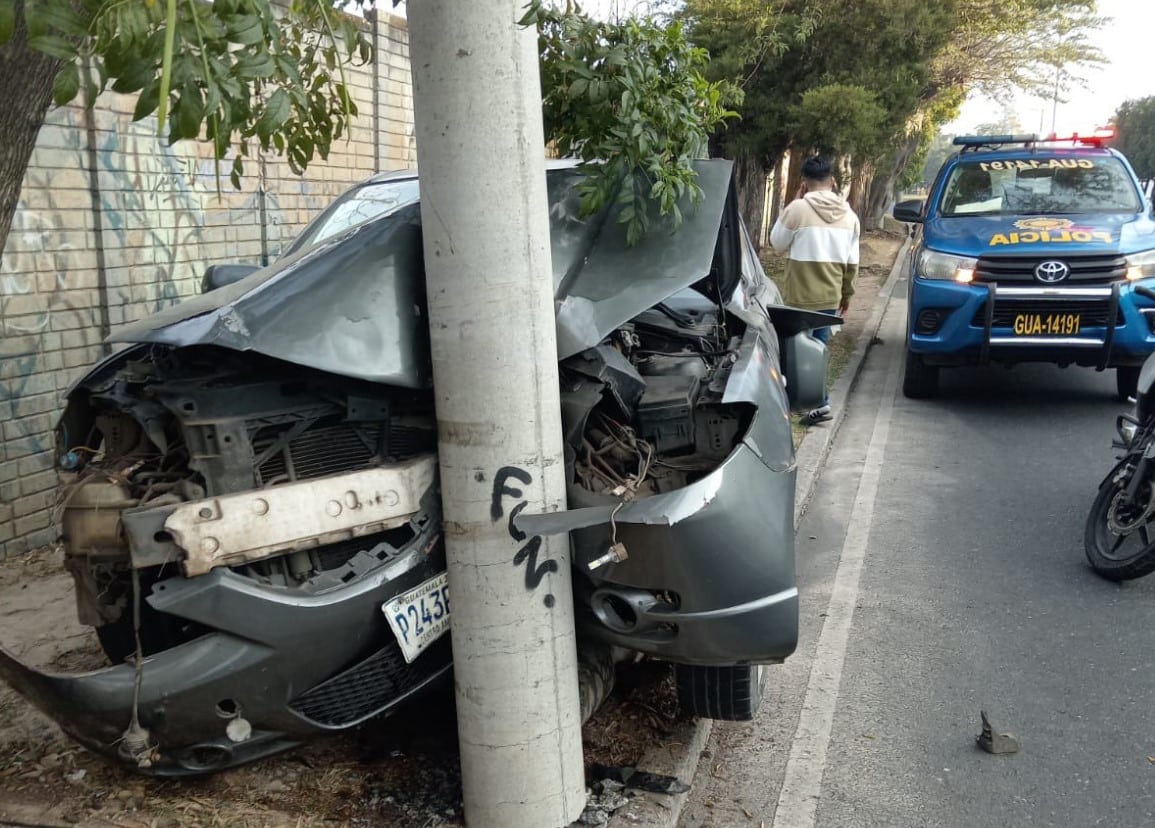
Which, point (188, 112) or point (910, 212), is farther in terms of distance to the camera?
point (910, 212)

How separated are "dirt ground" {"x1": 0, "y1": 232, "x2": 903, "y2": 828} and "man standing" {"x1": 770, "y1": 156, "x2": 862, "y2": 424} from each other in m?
4.92

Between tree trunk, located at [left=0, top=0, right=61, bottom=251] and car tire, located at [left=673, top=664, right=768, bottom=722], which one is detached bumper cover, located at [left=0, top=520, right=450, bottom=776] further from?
tree trunk, located at [left=0, top=0, right=61, bottom=251]

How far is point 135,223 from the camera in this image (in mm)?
5785

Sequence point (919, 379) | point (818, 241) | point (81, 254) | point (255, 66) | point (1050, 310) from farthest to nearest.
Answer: point (919, 379) < point (818, 241) < point (1050, 310) < point (81, 254) < point (255, 66)

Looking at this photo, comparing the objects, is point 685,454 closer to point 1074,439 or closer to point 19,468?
point 19,468

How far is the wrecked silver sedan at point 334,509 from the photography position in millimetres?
2514

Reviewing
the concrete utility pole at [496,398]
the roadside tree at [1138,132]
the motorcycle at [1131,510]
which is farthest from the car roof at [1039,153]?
the roadside tree at [1138,132]

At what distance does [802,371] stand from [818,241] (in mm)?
3474

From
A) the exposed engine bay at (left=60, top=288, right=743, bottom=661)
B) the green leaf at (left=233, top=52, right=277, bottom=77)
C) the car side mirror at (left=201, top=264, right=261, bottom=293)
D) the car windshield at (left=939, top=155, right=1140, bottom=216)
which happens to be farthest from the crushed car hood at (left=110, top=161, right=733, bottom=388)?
the car windshield at (left=939, top=155, right=1140, bottom=216)

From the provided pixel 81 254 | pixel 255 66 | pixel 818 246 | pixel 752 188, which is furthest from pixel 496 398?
pixel 752 188

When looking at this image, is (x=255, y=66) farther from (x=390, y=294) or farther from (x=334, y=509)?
(x=334, y=509)

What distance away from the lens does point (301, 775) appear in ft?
10.5

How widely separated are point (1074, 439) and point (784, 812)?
511 cm

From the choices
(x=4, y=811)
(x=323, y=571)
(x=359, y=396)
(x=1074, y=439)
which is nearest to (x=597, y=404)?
(x=359, y=396)
